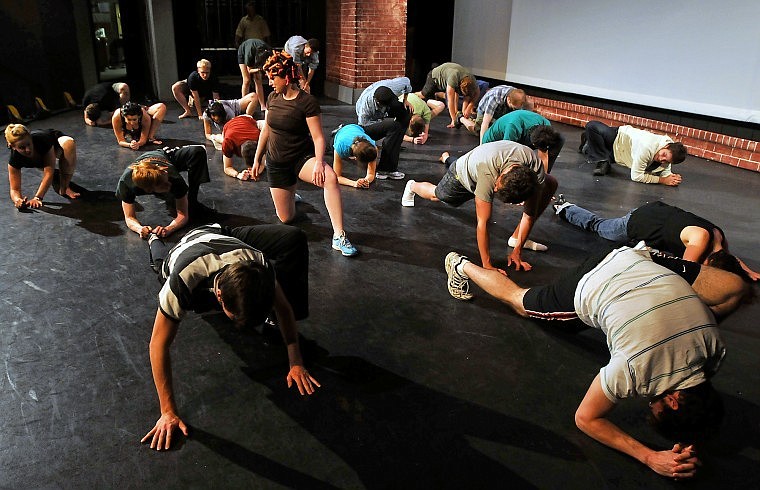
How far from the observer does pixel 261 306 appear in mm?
1679

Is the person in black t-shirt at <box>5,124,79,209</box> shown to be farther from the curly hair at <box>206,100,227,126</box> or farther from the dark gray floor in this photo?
the curly hair at <box>206,100,227,126</box>

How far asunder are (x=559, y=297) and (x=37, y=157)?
154 inches

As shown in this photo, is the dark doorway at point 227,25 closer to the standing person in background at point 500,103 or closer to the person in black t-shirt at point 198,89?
the person in black t-shirt at point 198,89

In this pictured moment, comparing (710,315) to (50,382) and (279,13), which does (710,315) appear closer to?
(50,382)

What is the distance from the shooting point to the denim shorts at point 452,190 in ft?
11.8

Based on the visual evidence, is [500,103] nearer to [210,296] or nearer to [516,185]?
[516,185]

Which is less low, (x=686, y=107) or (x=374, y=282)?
(x=686, y=107)

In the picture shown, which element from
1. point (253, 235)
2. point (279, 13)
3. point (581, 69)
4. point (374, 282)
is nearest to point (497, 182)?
point (374, 282)

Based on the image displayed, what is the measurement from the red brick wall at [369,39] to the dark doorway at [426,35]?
1.85 metres

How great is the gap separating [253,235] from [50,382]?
1.05 m

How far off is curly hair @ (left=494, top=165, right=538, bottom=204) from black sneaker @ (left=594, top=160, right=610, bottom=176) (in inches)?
124

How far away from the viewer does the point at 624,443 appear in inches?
76.8

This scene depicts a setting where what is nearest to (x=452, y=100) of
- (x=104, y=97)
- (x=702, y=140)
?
(x=702, y=140)

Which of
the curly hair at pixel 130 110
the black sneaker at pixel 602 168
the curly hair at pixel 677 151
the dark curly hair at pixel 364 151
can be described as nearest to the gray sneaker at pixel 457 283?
the dark curly hair at pixel 364 151
